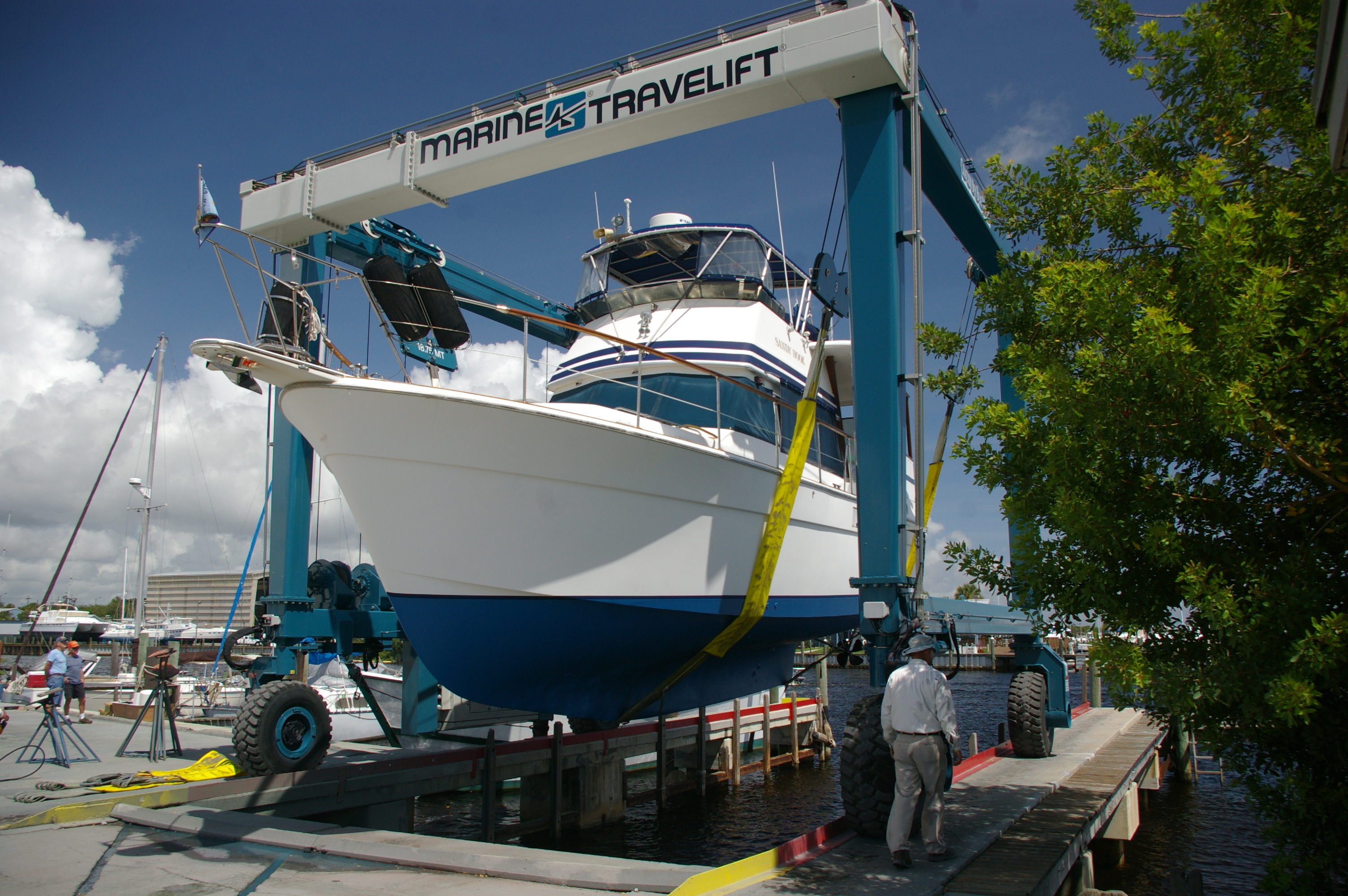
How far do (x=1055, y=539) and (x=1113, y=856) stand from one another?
6479 mm

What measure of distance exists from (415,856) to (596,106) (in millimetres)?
6134

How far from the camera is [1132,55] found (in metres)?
4.41

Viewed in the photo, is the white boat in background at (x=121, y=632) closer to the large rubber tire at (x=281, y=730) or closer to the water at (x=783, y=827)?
the water at (x=783, y=827)

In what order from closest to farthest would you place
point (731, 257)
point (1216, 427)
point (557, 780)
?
point (1216, 427) < point (557, 780) < point (731, 257)

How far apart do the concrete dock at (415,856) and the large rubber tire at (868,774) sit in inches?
5.0

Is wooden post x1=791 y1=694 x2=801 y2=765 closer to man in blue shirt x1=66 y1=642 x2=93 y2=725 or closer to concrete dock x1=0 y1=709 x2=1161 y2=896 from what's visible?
concrete dock x1=0 y1=709 x2=1161 y2=896

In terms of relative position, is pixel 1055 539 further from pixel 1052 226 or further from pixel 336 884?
pixel 336 884

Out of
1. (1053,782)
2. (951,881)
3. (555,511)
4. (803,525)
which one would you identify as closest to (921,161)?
(803,525)

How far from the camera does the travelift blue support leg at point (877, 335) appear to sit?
20.7 ft

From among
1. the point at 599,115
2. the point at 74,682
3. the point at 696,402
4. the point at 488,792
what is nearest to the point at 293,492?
the point at 488,792

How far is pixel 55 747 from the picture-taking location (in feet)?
27.3

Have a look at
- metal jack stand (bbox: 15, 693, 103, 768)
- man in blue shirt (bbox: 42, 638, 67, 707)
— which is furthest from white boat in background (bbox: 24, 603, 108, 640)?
metal jack stand (bbox: 15, 693, 103, 768)

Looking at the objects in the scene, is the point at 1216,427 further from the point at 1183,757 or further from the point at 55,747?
the point at 1183,757

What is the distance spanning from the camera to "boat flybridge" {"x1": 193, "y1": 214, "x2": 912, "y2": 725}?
245 inches
